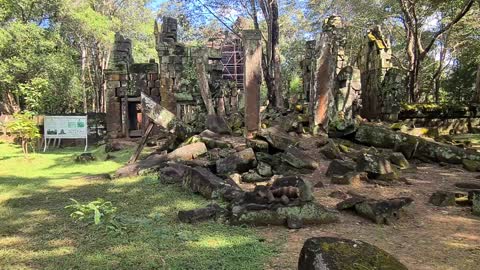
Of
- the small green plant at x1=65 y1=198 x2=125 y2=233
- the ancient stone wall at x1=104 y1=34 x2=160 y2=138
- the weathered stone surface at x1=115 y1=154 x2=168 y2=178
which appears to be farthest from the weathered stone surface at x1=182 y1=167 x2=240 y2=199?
the ancient stone wall at x1=104 y1=34 x2=160 y2=138

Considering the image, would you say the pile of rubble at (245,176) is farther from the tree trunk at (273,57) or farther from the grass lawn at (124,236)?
the tree trunk at (273,57)

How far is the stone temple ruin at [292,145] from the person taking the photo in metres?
4.80

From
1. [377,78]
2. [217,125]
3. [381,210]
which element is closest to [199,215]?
[381,210]

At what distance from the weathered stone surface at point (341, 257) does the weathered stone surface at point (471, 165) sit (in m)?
5.88

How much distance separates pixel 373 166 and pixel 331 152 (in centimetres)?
138

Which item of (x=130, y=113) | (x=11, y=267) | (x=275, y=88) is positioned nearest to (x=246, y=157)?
(x=11, y=267)

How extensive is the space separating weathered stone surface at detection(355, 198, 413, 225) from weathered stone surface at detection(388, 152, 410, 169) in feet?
9.90

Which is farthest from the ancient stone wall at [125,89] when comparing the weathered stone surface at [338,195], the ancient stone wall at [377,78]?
the weathered stone surface at [338,195]

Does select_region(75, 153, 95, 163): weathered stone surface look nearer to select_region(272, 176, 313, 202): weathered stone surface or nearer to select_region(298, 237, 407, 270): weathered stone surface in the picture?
select_region(272, 176, 313, 202): weathered stone surface

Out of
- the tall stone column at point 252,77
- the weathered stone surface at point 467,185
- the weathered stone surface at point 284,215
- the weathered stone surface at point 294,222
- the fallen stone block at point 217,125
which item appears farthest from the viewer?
the fallen stone block at point 217,125

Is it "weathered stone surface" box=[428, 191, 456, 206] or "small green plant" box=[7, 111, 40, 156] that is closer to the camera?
"weathered stone surface" box=[428, 191, 456, 206]

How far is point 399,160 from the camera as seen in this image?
7.71m

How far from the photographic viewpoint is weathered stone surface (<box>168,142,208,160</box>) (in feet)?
27.4

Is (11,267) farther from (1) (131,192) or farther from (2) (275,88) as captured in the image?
(2) (275,88)
